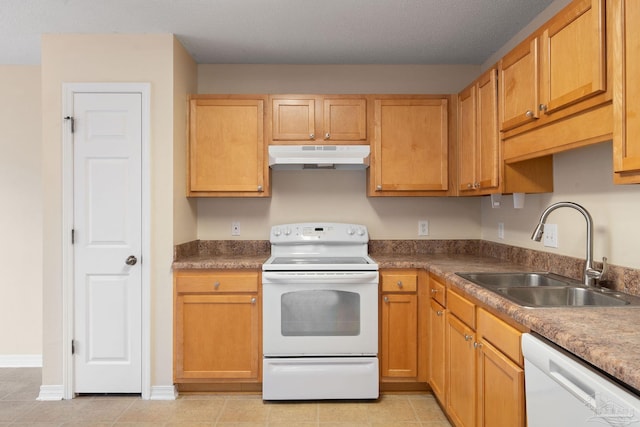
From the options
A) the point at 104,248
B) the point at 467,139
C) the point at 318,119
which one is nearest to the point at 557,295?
the point at 467,139

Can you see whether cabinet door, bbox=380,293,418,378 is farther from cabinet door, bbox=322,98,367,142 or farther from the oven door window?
cabinet door, bbox=322,98,367,142

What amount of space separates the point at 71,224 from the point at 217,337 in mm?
1192

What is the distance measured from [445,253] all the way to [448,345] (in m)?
1.06

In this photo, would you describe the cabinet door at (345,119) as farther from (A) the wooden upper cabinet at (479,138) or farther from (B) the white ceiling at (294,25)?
(A) the wooden upper cabinet at (479,138)

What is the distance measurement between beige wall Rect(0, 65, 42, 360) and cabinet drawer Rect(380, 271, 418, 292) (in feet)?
8.92

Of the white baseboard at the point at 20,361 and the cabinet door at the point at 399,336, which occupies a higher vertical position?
the cabinet door at the point at 399,336

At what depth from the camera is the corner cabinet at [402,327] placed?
8.40 ft

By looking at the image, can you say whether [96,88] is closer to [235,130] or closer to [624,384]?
[235,130]

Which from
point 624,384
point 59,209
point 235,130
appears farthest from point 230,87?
point 624,384

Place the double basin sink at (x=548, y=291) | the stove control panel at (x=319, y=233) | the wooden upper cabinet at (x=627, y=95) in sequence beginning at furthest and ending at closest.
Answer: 1. the stove control panel at (x=319, y=233)
2. the double basin sink at (x=548, y=291)
3. the wooden upper cabinet at (x=627, y=95)

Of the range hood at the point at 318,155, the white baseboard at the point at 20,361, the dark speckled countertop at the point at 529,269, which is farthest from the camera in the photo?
the white baseboard at the point at 20,361

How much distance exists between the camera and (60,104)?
256cm

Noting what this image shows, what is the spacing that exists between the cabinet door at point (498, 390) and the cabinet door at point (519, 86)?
3.51ft

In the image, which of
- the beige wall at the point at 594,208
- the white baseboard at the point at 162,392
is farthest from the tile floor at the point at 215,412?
the beige wall at the point at 594,208
